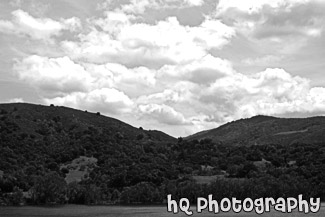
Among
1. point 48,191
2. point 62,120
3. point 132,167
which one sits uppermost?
point 62,120

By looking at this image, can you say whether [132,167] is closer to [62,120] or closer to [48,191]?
[48,191]

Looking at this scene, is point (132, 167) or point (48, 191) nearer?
point (48, 191)

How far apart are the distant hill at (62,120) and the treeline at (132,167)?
24.7 inches

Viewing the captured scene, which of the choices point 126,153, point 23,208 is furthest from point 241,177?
point 23,208

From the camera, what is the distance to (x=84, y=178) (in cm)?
10650

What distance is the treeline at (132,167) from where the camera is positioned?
92375mm

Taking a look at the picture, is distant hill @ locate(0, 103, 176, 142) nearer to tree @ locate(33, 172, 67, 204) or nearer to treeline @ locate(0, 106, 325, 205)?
treeline @ locate(0, 106, 325, 205)

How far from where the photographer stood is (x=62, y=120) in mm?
147750

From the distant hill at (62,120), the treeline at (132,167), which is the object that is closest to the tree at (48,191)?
the treeline at (132,167)

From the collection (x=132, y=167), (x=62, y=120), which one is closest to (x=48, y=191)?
(x=132, y=167)

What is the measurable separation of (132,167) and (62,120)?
144ft

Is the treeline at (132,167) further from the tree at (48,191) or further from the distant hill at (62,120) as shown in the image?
the distant hill at (62,120)

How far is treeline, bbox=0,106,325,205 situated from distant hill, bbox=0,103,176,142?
2.06 feet

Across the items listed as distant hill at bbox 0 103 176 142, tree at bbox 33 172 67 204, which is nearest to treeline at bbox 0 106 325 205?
tree at bbox 33 172 67 204
